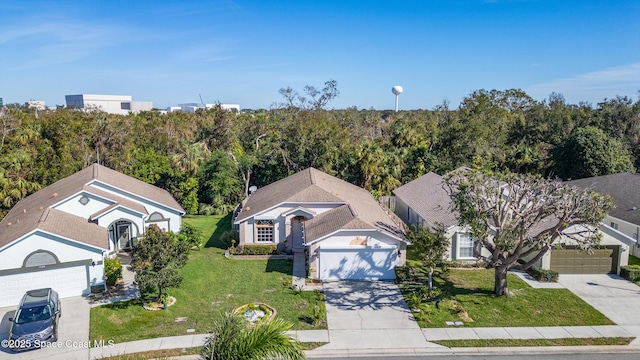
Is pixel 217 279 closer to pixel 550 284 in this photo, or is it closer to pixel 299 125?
pixel 550 284

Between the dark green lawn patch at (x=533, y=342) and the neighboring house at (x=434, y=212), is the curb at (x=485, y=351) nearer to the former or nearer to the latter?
the dark green lawn patch at (x=533, y=342)

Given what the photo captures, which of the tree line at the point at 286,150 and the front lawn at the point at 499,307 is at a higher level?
the tree line at the point at 286,150

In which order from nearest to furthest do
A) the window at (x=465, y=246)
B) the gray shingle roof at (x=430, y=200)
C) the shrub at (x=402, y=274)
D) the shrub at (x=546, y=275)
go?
the shrub at (x=546, y=275)
the shrub at (x=402, y=274)
the window at (x=465, y=246)
the gray shingle roof at (x=430, y=200)

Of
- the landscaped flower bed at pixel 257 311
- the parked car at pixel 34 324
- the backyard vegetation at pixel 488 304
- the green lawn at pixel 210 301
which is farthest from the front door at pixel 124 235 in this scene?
the backyard vegetation at pixel 488 304

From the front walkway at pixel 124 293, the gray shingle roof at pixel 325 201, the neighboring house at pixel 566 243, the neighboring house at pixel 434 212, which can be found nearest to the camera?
the front walkway at pixel 124 293

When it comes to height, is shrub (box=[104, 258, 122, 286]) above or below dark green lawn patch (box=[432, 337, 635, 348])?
above

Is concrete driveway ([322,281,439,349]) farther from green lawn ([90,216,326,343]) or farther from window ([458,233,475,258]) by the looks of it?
window ([458,233,475,258])

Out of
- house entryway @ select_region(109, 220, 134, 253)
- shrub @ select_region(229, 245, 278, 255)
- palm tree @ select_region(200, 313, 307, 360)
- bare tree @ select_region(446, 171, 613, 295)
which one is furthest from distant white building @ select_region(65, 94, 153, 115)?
palm tree @ select_region(200, 313, 307, 360)

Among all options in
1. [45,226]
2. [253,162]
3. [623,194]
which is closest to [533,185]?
[623,194]
